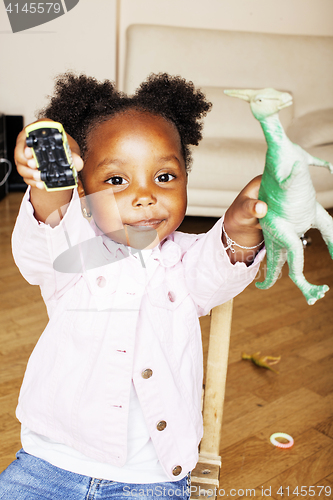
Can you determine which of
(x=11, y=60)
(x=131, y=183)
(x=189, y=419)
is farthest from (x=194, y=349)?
(x=11, y=60)

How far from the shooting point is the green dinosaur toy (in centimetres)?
45

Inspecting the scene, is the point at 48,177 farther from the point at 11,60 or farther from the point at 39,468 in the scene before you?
the point at 11,60

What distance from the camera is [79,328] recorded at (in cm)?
72

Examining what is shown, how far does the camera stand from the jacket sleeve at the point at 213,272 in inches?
26.5

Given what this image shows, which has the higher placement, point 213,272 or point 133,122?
point 133,122

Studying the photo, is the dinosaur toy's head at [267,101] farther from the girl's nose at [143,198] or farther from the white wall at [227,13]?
the white wall at [227,13]

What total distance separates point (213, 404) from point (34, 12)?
2.85 m

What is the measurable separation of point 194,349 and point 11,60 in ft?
9.24

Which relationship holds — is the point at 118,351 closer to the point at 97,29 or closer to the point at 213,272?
the point at 213,272

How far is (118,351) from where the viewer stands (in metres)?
0.71

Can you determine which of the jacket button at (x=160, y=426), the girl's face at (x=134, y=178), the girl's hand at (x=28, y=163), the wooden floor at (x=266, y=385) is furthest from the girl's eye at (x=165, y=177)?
the wooden floor at (x=266, y=385)

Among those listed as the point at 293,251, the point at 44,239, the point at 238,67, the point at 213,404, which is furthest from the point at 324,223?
the point at 238,67

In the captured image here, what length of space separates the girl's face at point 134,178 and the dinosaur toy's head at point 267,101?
0.25 m

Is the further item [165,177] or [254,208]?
[165,177]
